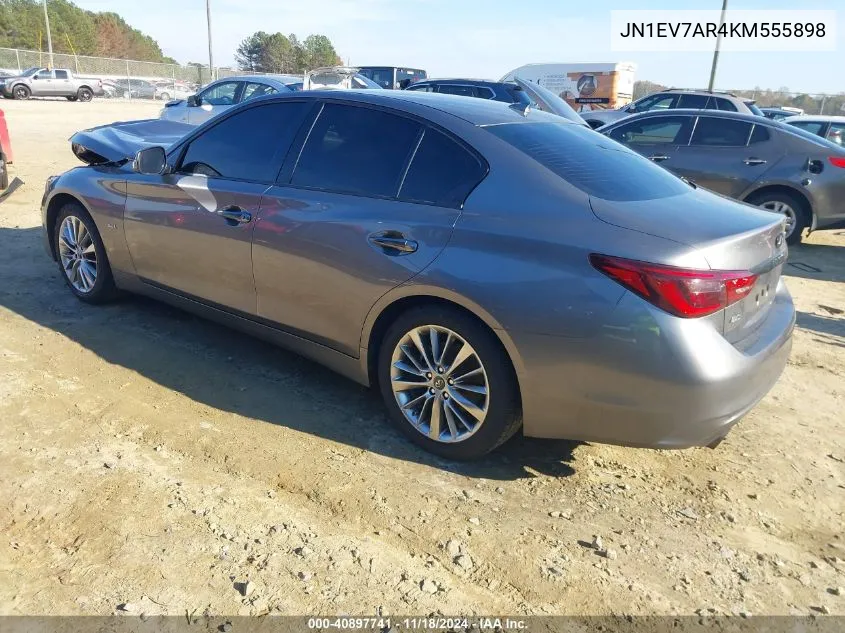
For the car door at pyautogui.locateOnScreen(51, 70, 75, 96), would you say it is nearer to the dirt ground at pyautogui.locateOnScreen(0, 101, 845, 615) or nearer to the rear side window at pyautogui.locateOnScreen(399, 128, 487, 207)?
the dirt ground at pyautogui.locateOnScreen(0, 101, 845, 615)

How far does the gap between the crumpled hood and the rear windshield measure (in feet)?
11.6

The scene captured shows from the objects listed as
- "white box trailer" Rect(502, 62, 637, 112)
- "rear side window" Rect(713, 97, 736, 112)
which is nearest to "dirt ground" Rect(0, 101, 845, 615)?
"rear side window" Rect(713, 97, 736, 112)

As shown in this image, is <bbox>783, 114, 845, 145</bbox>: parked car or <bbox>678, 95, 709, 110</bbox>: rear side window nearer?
<bbox>783, 114, 845, 145</bbox>: parked car

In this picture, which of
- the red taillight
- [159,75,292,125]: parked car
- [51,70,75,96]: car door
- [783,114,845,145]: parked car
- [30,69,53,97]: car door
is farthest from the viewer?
[51,70,75,96]: car door

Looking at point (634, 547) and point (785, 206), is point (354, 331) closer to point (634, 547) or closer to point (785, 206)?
point (634, 547)

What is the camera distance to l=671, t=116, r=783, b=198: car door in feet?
26.7

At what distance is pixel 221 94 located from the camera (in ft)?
44.8

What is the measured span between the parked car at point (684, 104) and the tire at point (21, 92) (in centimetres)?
3051

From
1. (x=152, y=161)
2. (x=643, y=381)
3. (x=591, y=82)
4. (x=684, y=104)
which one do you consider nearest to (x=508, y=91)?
(x=684, y=104)

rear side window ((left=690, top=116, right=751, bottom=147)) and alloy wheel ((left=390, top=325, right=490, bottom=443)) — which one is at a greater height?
rear side window ((left=690, top=116, right=751, bottom=147))

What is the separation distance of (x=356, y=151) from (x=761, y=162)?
6457mm

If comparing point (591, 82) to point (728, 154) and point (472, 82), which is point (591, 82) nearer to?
point (472, 82)

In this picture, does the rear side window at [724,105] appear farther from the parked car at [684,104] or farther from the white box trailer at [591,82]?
the white box trailer at [591,82]

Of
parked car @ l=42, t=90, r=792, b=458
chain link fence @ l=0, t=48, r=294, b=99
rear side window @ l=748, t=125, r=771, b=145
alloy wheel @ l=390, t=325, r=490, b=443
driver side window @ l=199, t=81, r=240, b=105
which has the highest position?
chain link fence @ l=0, t=48, r=294, b=99
